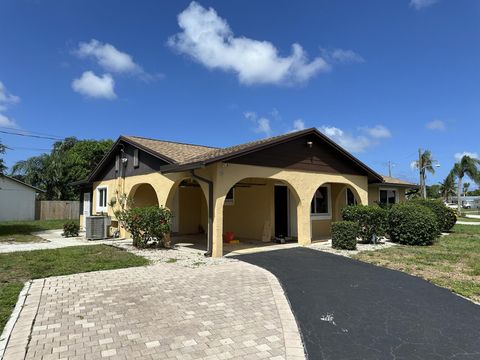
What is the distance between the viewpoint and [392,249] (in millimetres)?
11555

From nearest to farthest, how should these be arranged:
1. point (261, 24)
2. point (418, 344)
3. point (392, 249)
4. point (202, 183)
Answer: point (418, 344) → point (202, 183) → point (392, 249) → point (261, 24)

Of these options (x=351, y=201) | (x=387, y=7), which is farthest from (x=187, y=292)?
(x=351, y=201)

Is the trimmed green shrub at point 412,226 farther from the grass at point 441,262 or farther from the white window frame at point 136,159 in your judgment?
the white window frame at point 136,159

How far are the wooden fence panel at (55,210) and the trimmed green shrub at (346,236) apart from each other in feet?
92.4

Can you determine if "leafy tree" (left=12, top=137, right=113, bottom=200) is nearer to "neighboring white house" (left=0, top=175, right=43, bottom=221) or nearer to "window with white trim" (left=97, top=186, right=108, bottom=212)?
"neighboring white house" (left=0, top=175, right=43, bottom=221)

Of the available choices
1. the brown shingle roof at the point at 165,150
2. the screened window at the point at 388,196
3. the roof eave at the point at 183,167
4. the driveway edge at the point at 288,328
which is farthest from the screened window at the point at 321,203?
the driveway edge at the point at 288,328

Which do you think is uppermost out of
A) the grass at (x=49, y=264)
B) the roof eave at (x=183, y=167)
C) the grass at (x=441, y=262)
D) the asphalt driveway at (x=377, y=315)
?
the roof eave at (x=183, y=167)

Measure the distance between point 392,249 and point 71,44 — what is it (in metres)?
14.4

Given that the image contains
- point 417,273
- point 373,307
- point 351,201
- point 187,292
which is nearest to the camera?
point 373,307

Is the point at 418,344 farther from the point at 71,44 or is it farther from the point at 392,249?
the point at 71,44

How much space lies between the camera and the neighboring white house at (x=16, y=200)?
104 feet

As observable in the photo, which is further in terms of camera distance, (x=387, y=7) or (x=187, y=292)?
(x=387, y=7)

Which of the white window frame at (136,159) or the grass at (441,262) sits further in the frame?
the white window frame at (136,159)

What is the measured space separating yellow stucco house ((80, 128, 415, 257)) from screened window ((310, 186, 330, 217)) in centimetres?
5
